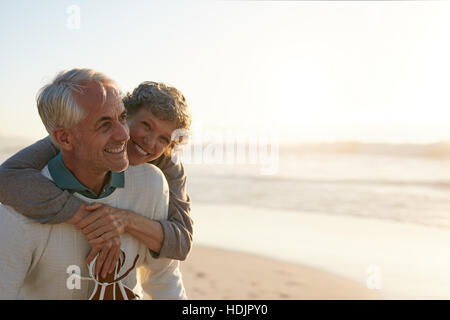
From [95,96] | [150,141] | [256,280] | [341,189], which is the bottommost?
[256,280]

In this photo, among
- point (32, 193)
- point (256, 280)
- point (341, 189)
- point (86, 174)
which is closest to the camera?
point (32, 193)

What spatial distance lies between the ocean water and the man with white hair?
24.1ft

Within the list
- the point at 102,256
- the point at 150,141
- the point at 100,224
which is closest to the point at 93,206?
the point at 100,224

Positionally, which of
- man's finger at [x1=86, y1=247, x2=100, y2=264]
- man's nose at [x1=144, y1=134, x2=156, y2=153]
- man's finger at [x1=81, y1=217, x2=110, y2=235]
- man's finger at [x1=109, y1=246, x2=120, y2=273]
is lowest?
man's finger at [x1=109, y1=246, x2=120, y2=273]

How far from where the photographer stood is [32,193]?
1.75 metres

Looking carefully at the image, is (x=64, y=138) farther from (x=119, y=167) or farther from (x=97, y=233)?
(x=97, y=233)

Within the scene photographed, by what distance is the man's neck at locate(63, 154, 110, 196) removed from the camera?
1.86 m

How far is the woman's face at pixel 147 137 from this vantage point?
2238mm

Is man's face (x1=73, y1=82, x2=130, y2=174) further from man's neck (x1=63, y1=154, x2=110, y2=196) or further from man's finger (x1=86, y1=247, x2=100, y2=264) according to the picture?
man's finger (x1=86, y1=247, x2=100, y2=264)

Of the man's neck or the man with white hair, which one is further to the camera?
the man's neck

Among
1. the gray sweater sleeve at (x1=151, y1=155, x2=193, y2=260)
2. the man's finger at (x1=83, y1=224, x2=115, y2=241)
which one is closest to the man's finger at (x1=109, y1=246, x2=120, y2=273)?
the man's finger at (x1=83, y1=224, x2=115, y2=241)

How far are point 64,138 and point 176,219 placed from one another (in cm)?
61

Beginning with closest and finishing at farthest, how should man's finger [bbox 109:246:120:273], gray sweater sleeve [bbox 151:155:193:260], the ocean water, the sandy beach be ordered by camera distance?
man's finger [bbox 109:246:120:273]
gray sweater sleeve [bbox 151:155:193:260]
the sandy beach
the ocean water

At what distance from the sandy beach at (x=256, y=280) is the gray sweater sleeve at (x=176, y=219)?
3.00 metres
